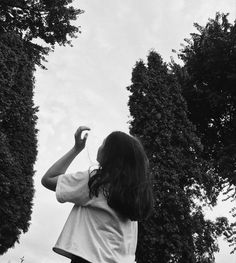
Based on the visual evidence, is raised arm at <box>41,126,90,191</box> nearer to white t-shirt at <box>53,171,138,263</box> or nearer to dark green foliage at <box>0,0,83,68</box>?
white t-shirt at <box>53,171,138,263</box>

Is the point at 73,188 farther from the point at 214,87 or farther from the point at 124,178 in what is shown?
the point at 214,87

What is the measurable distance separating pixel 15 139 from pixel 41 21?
21.7 feet

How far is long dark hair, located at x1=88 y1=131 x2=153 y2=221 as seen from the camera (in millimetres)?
2557

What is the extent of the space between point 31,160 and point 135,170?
22129 mm

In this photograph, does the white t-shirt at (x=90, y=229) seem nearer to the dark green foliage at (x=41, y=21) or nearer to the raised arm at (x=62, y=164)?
the raised arm at (x=62, y=164)

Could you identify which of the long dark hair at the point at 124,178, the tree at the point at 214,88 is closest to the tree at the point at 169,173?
the tree at the point at 214,88

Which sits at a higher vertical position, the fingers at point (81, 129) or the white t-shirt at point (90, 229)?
the fingers at point (81, 129)

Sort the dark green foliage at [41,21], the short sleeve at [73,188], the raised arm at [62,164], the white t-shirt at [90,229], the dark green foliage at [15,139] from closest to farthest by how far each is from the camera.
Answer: the white t-shirt at [90,229] < the short sleeve at [73,188] < the raised arm at [62,164] < the dark green foliage at [15,139] < the dark green foliage at [41,21]

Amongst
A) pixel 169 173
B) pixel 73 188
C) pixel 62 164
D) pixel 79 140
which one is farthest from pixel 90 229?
pixel 169 173

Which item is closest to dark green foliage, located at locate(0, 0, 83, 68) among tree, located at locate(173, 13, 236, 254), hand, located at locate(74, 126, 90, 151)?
tree, located at locate(173, 13, 236, 254)

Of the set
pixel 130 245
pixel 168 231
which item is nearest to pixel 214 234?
pixel 168 231

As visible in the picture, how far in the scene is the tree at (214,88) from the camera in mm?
21422

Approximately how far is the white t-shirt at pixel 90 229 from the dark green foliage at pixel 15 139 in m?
13.9

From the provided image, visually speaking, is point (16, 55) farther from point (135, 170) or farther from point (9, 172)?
point (135, 170)
